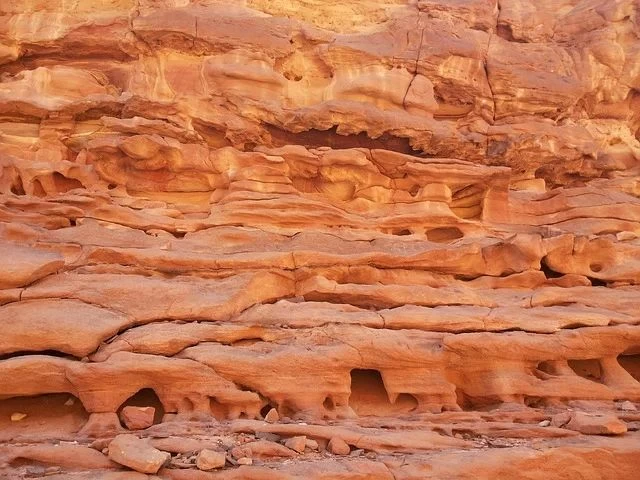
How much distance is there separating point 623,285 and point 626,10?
9.43 m

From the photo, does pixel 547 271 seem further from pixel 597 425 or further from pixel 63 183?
pixel 63 183

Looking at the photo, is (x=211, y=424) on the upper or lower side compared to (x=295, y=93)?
lower

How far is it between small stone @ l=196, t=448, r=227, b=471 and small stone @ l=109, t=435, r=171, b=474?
37 centimetres

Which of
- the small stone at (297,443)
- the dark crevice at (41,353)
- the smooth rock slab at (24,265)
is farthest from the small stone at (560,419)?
the smooth rock slab at (24,265)

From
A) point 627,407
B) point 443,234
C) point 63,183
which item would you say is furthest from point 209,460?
point 443,234

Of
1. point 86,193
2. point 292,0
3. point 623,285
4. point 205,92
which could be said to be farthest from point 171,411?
point 292,0

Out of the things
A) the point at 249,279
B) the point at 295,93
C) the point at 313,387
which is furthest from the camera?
the point at 295,93

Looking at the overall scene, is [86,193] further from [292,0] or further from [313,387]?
[292,0]

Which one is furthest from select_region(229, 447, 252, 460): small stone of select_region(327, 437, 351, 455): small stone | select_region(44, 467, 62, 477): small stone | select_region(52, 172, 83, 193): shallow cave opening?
select_region(52, 172, 83, 193): shallow cave opening

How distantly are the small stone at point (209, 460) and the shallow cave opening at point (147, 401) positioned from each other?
72.8 inches

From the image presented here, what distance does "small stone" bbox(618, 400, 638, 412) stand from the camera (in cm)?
784

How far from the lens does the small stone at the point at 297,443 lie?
20.0ft

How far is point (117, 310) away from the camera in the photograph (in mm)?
7855

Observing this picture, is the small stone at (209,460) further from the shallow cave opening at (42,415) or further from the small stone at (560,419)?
the small stone at (560,419)
